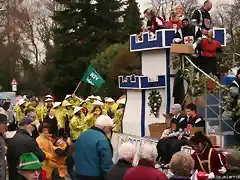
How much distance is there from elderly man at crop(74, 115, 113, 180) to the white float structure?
8.37 metres

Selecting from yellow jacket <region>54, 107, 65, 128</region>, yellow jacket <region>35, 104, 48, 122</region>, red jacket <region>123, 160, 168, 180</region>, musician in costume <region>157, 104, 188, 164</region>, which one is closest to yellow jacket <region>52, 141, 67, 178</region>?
musician in costume <region>157, 104, 188, 164</region>

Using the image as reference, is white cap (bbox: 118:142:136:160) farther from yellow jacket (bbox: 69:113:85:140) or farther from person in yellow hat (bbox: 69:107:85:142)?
yellow jacket (bbox: 69:113:85:140)

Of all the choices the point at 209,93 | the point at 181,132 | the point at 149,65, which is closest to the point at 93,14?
the point at 149,65

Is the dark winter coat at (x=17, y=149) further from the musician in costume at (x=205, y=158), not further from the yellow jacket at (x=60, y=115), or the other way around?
the yellow jacket at (x=60, y=115)

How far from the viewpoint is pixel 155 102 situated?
17109 millimetres

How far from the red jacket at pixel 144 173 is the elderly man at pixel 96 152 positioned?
1731 millimetres

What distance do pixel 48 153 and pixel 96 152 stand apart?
2.94 metres

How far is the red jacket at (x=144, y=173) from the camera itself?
254 inches

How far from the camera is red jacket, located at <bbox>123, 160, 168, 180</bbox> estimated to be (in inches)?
254

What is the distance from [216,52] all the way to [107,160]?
7917 millimetres

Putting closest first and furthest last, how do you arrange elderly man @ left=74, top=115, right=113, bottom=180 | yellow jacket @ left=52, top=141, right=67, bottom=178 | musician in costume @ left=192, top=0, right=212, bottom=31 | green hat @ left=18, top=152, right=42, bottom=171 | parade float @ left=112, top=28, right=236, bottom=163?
1. green hat @ left=18, top=152, right=42, bottom=171
2. elderly man @ left=74, top=115, right=113, bottom=180
3. yellow jacket @ left=52, top=141, right=67, bottom=178
4. musician in costume @ left=192, top=0, right=212, bottom=31
5. parade float @ left=112, top=28, right=236, bottom=163

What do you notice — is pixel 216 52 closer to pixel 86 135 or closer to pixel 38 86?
pixel 86 135

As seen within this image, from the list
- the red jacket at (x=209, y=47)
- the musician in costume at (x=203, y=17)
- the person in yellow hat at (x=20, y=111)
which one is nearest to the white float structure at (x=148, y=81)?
the musician in costume at (x=203, y=17)

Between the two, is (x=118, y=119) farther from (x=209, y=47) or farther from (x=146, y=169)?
(x=146, y=169)
